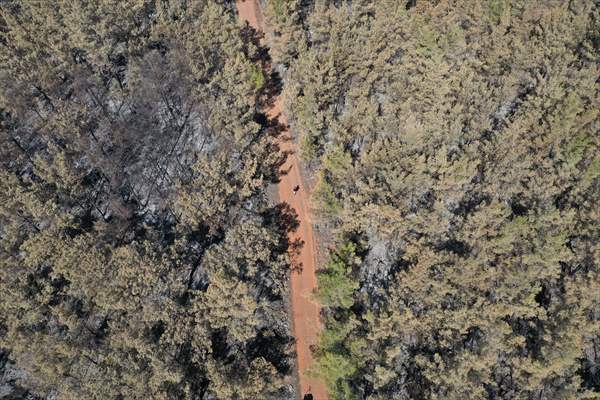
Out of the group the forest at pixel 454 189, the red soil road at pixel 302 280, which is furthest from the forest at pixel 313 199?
the red soil road at pixel 302 280

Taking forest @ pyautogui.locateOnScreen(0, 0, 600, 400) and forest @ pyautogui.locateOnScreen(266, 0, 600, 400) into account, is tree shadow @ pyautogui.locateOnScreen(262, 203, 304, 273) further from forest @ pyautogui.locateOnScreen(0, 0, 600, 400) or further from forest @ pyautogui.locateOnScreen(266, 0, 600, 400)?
forest @ pyautogui.locateOnScreen(266, 0, 600, 400)

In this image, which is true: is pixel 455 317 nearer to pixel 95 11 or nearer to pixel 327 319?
pixel 327 319

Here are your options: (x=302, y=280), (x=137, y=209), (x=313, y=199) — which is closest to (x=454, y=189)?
(x=313, y=199)

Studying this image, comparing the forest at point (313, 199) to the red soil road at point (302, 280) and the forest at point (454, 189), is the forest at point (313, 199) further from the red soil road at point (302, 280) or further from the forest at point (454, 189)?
the red soil road at point (302, 280)

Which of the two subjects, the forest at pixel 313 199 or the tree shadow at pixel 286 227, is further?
the tree shadow at pixel 286 227

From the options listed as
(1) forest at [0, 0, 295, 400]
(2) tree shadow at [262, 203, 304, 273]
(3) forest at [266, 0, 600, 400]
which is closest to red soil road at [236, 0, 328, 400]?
(2) tree shadow at [262, 203, 304, 273]

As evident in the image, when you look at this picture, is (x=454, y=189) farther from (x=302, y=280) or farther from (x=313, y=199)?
(x=302, y=280)
